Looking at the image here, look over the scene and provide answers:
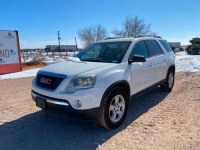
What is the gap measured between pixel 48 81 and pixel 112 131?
1524 mm

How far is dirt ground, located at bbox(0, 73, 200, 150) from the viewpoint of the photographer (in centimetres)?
362

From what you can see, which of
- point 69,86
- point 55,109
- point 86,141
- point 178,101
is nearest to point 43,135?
point 55,109

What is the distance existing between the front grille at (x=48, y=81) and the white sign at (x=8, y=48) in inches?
448

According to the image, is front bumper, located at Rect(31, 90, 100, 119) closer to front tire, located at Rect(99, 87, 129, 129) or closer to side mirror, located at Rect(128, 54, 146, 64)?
front tire, located at Rect(99, 87, 129, 129)

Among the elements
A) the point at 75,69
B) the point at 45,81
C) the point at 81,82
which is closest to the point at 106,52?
the point at 75,69

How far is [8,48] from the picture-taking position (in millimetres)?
14914

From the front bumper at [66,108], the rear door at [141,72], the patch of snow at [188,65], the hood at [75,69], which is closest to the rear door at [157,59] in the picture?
the rear door at [141,72]

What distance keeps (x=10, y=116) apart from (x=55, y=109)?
70.9 inches

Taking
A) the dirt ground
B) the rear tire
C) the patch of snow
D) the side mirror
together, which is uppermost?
the side mirror

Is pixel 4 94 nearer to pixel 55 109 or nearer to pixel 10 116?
pixel 10 116

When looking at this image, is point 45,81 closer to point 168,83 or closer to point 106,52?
point 106,52

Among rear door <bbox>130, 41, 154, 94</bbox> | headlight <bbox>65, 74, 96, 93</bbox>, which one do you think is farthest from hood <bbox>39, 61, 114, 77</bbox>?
rear door <bbox>130, 41, 154, 94</bbox>

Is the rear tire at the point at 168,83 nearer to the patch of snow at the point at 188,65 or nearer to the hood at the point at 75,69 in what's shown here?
the hood at the point at 75,69

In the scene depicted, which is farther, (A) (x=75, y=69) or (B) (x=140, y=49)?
(B) (x=140, y=49)
